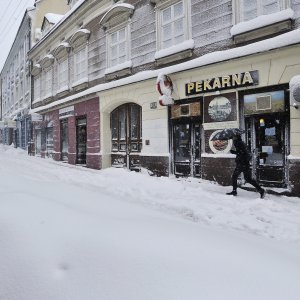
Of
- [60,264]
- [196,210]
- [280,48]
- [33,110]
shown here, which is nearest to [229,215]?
[196,210]

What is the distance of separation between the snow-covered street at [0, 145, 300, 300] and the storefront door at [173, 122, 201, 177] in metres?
4.27

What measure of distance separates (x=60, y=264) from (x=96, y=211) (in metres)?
2.16

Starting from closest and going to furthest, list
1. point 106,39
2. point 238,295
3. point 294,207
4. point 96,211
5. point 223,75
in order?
point 238,295 → point 96,211 → point 294,207 → point 223,75 → point 106,39

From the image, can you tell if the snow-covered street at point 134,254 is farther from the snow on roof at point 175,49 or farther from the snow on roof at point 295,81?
the snow on roof at point 175,49

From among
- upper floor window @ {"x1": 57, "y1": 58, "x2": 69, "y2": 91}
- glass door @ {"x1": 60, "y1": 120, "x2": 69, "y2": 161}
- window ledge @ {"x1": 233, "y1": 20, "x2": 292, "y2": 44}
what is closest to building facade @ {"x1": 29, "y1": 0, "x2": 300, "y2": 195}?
window ledge @ {"x1": 233, "y1": 20, "x2": 292, "y2": 44}

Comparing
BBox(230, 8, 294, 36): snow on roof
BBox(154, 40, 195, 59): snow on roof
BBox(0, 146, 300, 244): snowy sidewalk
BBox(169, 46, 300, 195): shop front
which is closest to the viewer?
BBox(0, 146, 300, 244): snowy sidewalk

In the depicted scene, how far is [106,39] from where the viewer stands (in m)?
13.3

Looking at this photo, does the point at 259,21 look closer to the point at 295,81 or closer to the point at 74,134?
the point at 295,81

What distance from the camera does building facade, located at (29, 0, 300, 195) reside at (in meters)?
7.90

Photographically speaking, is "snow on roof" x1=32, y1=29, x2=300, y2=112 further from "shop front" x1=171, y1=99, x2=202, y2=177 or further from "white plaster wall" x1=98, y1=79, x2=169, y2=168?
Answer: "shop front" x1=171, y1=99, x2=202, y2=177

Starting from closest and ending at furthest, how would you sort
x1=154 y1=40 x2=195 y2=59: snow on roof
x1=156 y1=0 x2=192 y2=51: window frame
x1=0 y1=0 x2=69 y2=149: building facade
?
x1=154 y1=40 x2=195 y2=59: snow on roof < x1=156 y1=0 x2=192 y2=51: window frame < x1=0 y1=0 x2=69 y2=149: building facade

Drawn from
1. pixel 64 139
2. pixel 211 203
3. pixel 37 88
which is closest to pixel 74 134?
pixel 64 139

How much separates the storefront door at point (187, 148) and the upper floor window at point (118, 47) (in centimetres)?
424

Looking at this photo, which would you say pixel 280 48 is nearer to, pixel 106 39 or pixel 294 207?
pixel 294 207
